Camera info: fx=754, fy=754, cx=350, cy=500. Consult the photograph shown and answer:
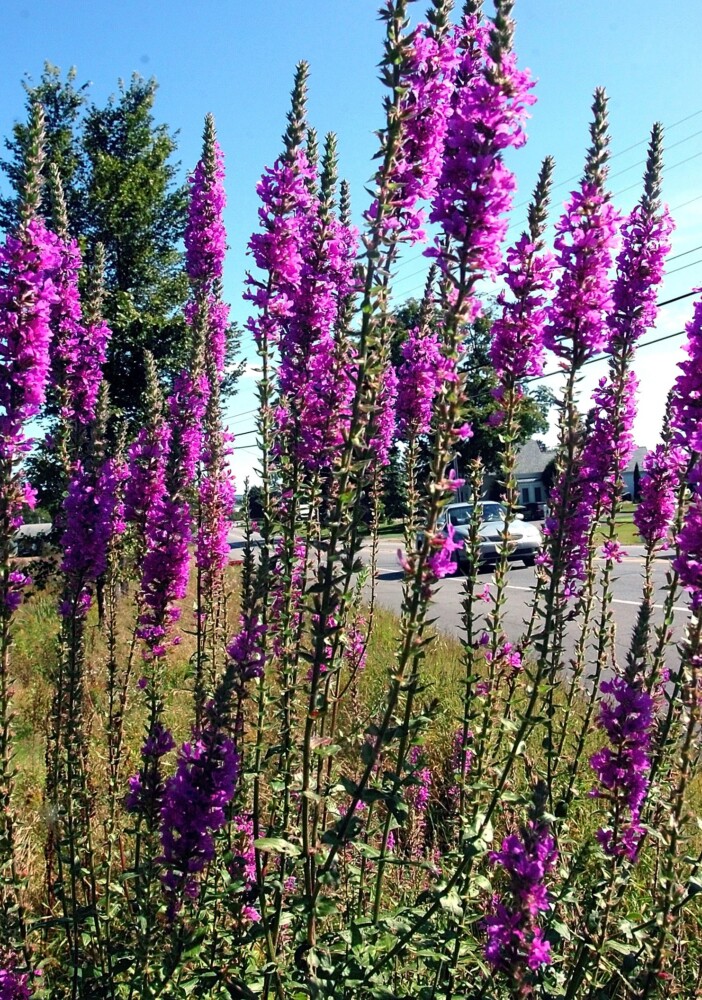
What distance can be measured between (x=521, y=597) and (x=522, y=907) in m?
18.2

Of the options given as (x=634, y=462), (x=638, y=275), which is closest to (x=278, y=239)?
(x=638, y=275)

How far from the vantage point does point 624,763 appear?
3145mm

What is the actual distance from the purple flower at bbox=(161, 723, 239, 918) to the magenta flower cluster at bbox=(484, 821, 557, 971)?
3.23 feet

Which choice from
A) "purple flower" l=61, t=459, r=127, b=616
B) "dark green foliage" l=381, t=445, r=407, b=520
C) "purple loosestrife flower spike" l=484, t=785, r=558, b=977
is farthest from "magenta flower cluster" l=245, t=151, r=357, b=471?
"purple loosestrife flower spike" l=484, t=785, r=558, b=977

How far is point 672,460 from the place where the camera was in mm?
4715

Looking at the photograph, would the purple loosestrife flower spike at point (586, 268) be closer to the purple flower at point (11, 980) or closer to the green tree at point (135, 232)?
the purple flower at point (11, 980)

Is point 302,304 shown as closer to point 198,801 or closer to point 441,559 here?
point 441,559

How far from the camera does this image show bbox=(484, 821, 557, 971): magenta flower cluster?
7.90ft

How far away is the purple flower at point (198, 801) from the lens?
8.61ft

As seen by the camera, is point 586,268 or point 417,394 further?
point 417,394

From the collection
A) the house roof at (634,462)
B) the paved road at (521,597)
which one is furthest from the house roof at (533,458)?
the paved road at (521,597)

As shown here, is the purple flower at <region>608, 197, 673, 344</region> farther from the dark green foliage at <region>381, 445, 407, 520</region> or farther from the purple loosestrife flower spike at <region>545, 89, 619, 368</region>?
the dark green foliage at <region>381, 445, 407, 520</region>

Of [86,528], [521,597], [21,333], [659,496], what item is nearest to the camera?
[21,333]

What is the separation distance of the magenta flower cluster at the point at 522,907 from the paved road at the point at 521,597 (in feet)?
28.7
